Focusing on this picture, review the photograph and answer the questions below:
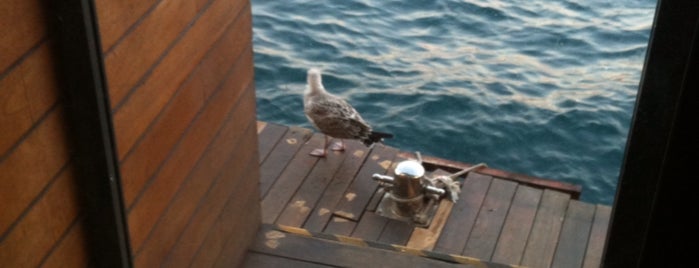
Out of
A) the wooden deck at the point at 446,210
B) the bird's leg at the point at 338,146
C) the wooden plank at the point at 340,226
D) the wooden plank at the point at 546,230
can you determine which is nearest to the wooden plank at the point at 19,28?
the wooden deck at the point at 446,210

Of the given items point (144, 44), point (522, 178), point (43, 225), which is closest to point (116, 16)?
point (144, 44)

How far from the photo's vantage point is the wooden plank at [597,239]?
5324 millimetres

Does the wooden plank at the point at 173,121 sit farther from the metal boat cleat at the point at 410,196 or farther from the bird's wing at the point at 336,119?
the bird's wing at the point at 336,119

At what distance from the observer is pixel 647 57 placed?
84.5 inches

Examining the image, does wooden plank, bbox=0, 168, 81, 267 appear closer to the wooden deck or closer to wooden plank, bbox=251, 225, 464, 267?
wooden plank, bbox=251, 225, 464, 267

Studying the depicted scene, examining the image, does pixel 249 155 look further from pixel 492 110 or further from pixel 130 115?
pixel 492 110

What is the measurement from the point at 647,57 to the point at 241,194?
7.53ft

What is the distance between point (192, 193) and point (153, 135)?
533 millimetres

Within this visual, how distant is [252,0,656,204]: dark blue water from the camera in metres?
8.15

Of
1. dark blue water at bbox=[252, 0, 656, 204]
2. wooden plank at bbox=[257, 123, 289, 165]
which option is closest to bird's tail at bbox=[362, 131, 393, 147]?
wooden plank at bbox=[257, 123, 289, 165]

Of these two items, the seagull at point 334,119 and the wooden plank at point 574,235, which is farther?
the seagull at point 334,119

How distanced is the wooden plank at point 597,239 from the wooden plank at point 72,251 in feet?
10.4

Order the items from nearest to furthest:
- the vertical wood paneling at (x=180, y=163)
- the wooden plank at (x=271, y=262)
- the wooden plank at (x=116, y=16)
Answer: the wooden plank at (x=116, y=16) < the vertical wood paneling at (x=180, y=163) < the wooden plank at (x=271, y=262)

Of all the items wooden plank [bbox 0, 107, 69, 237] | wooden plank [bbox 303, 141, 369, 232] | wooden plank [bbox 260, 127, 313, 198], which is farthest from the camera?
wooden plank [bbox 260, 127, 313, 198]
